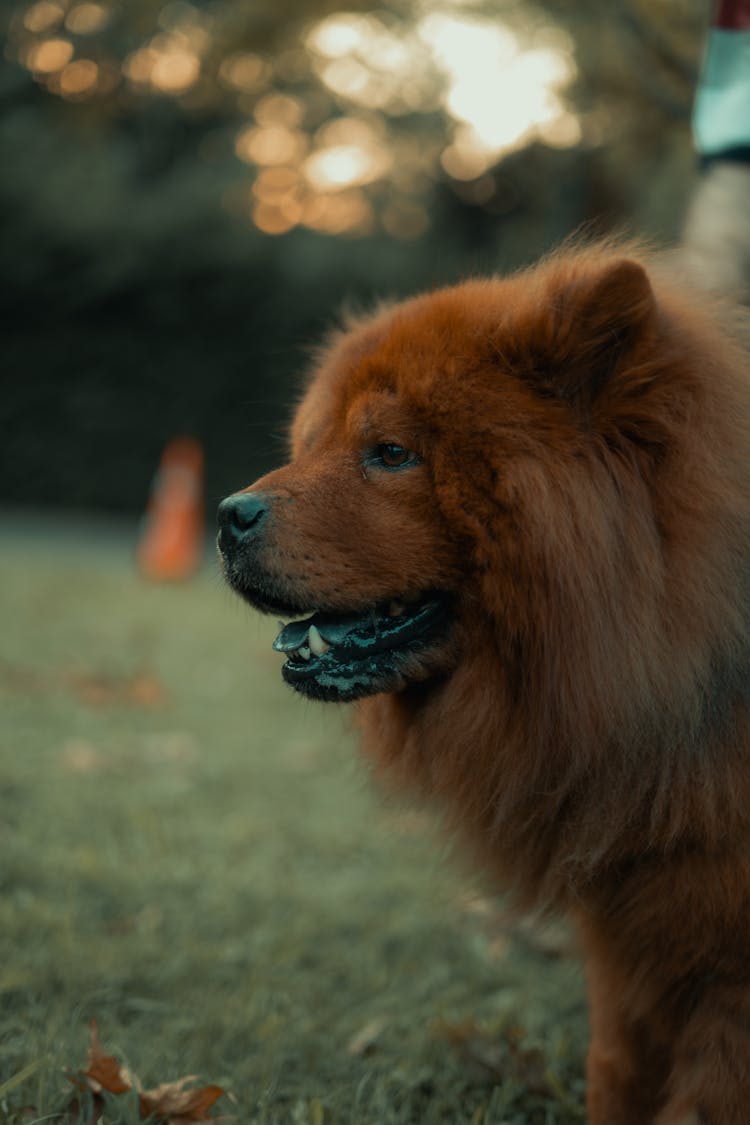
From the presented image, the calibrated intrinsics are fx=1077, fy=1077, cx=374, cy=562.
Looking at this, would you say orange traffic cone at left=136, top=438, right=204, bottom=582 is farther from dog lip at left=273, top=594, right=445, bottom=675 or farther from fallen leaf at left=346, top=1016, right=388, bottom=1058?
dog lip at left=273, top=594, right=445, bottom=675

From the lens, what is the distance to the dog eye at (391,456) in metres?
2.44

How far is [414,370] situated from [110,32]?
5.03 metres

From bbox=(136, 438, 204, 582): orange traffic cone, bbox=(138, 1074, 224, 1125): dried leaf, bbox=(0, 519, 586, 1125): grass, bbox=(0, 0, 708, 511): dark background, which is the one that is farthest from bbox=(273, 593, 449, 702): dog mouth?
bbox=(0, 0, 708, 511): dark background

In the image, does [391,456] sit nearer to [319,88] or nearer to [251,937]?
[251,937]

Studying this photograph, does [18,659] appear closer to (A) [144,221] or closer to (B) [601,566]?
(B) [601,566]

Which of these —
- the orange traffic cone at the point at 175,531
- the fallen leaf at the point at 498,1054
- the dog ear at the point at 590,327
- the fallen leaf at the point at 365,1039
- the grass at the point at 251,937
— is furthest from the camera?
the orange traffic cone at the point at 175,531

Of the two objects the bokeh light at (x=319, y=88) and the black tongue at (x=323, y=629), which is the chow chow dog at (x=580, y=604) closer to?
the black tongue at (x=323, y=629)

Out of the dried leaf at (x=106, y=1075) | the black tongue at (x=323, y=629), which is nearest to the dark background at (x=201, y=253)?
the black tongue at (x=323, y=629)

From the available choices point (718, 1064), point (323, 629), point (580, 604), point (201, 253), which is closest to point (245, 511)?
point (323, 629)

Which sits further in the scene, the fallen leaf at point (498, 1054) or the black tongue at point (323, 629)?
the fallen leaf at point (498, 1054)

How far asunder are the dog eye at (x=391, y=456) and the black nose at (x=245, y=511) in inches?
10.7

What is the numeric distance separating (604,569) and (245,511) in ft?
2.64

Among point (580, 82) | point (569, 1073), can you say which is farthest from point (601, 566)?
point (580, 82)

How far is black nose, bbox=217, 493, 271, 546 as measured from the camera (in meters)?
2.43
